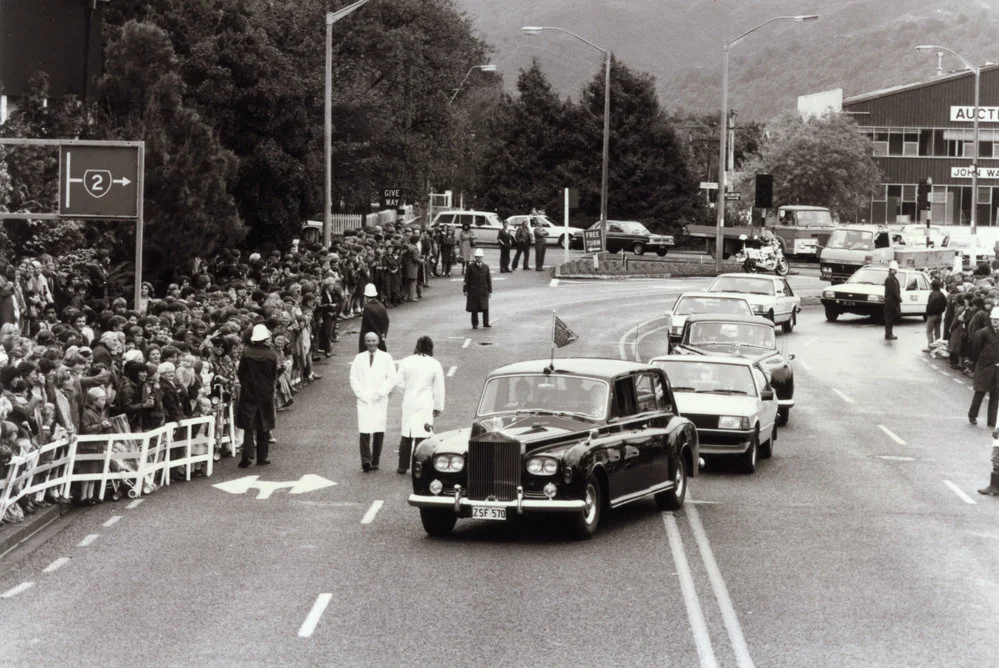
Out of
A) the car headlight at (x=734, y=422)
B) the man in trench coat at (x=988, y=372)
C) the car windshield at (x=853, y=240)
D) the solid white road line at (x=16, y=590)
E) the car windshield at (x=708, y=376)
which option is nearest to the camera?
the solid white road line at (x=16, y=590)

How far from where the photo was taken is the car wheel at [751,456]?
66.3 ft

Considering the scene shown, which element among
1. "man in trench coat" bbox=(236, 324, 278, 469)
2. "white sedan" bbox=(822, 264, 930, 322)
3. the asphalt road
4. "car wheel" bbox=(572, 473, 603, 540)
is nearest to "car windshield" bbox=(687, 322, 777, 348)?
the asphalt road

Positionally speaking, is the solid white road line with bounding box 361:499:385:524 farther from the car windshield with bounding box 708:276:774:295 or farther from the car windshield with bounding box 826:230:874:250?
the car windshield with bounding box 826:230:874:250

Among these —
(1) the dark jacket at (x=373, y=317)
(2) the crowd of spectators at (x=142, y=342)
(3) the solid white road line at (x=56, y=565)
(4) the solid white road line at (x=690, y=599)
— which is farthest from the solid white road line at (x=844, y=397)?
(3) the solid white road line at (x=56, y=565)

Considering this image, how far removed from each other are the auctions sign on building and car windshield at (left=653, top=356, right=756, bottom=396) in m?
76.0

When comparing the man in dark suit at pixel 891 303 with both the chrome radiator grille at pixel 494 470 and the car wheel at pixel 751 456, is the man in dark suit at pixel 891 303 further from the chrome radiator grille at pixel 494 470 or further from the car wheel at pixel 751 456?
the chrome radiator grille at pixel 494 470

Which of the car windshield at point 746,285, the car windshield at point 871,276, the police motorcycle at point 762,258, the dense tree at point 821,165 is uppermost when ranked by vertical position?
the dense tree at point 821,165

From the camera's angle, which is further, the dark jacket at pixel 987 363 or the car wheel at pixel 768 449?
the dark jacket at pixel 987 363

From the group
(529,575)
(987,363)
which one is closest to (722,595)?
(529,575)

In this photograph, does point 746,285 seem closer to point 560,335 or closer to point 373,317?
point 373,317

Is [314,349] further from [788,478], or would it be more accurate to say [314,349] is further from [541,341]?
[788,478]

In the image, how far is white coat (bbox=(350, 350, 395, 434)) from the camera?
63.8ft

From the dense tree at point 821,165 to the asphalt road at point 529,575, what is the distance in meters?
62.4

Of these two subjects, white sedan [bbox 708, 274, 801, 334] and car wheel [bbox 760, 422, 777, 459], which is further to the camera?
white sedan [bbox 708, 274, 801, 334]
